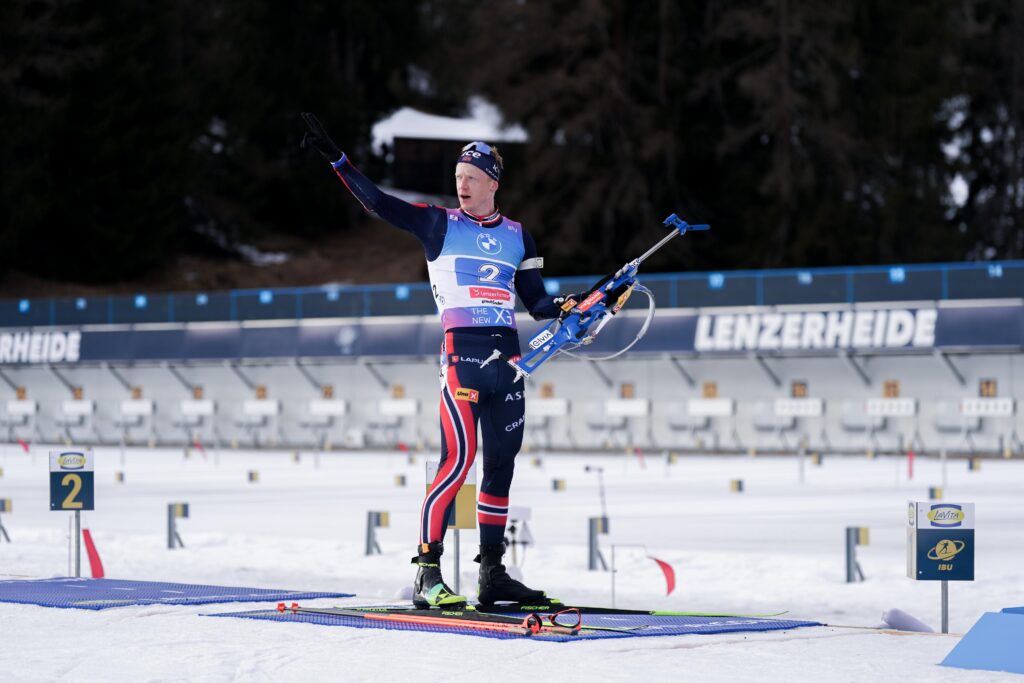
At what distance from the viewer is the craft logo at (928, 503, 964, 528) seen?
33.7 ft

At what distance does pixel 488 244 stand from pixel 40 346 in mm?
41490

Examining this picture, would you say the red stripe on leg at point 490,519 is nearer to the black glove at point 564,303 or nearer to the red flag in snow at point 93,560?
the black glove at point 564,303

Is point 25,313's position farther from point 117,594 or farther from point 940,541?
point 940,541

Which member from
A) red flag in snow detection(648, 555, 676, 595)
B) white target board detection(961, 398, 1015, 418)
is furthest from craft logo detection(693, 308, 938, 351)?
red flag in snow detection(648, 555, 676, 595)

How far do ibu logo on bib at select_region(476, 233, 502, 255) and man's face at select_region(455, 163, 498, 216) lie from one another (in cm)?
17

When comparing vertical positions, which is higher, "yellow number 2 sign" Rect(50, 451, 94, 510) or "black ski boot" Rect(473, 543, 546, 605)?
"yellow number 2 sign" Rect(50, 451, 94, 510)

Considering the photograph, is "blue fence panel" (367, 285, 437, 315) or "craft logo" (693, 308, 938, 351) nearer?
"craft logo" (693, 308, 938, 351)

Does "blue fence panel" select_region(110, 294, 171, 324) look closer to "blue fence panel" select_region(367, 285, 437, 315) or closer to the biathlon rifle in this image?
"blue fence panel" select_region(367, 285, 437, 315)

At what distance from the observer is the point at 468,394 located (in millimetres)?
9273

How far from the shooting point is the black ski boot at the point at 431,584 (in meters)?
9.31

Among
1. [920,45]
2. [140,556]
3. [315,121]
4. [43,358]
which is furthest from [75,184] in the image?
[315,121]

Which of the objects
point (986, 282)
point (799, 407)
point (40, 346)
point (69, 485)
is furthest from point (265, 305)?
point (69, 485)

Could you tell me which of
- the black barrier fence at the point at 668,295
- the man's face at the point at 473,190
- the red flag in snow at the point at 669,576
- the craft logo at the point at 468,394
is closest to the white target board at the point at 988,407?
the black barrier fence at the point at 668,295

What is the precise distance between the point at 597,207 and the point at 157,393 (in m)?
19.7
